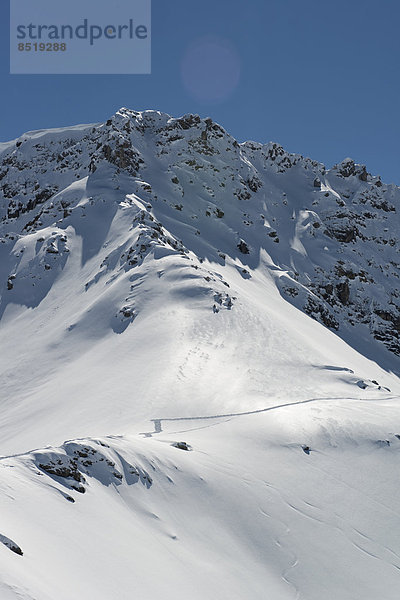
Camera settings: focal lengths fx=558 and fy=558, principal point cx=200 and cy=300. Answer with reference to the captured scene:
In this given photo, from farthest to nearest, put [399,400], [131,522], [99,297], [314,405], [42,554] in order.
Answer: [99,297], [399,400], [314,405], [131,522], [42,554]

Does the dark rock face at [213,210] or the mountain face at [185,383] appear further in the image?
the dark rock face at [213,210]

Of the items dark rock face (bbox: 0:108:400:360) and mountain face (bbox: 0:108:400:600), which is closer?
mountain face (bbox: 0:108:400:600)

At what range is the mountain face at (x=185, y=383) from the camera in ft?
45.9

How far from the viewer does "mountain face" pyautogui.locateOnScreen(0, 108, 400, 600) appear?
45.9 feet

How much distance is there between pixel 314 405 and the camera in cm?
Answer: 2628

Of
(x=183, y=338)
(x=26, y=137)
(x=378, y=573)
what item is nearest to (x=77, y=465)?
(x=378, y=573)

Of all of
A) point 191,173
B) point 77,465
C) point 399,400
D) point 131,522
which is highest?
point 191,173

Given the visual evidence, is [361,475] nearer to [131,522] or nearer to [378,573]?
[378,573]

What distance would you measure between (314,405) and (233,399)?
12.8 feet

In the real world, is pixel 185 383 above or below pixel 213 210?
below

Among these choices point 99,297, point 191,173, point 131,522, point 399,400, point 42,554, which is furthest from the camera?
point 191,173

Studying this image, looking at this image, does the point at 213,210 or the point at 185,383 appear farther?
the point at 213,210

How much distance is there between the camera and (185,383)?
29.1 m

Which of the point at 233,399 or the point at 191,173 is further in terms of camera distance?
the point at 191,173
